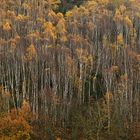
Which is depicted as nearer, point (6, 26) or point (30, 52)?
point (30, 52)

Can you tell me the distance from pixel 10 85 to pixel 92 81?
9.62 m

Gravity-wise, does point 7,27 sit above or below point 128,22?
below

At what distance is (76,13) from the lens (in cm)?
6988

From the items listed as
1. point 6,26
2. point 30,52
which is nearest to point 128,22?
point 6,26

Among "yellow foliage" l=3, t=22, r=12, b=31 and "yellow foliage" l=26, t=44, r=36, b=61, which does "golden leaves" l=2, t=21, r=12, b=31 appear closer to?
"yellow foliage" l=3, t=22, r=12, b=31

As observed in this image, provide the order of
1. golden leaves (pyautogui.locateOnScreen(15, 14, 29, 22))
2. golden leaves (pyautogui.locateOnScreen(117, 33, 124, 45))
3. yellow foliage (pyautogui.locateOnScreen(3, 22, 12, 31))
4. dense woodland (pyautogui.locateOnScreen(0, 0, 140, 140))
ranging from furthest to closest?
golden leaves (pyautogui.locateOnScreen(15, 14, 29, 22)) → yellow foliage (pyautogui.locateOnScreen(3, 22, 12, 31)) → golden leaves (pyautogui.locateOnScreen(117, 33, 124, 45)) → dense woodland (pyautogui.locateOnScreen(0, 0, 140, 140))

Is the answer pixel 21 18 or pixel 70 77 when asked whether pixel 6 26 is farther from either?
pixel 70 77

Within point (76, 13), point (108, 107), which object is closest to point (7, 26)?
point (76, 13)

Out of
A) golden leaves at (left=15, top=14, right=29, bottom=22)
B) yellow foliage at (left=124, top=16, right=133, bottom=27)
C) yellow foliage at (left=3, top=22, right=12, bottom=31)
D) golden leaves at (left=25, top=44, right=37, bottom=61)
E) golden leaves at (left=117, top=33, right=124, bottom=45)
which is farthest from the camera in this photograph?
golden leaves at (left=15, top=14, right=29, bottom=22)

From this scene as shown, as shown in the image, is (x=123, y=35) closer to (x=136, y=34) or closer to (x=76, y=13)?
(x=136, y=34)

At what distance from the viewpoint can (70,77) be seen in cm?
5553

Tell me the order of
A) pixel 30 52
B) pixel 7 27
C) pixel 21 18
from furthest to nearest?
1. pixel 21 18
2. pixel 7 27
3. pixel 30 52

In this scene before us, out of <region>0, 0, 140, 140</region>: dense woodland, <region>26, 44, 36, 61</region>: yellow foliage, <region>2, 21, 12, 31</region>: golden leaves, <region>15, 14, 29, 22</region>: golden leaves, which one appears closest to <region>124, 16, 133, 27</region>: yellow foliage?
<region>0, 0, 140, 140</region>: dense woodland

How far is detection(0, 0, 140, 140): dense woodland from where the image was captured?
50.1 meters
